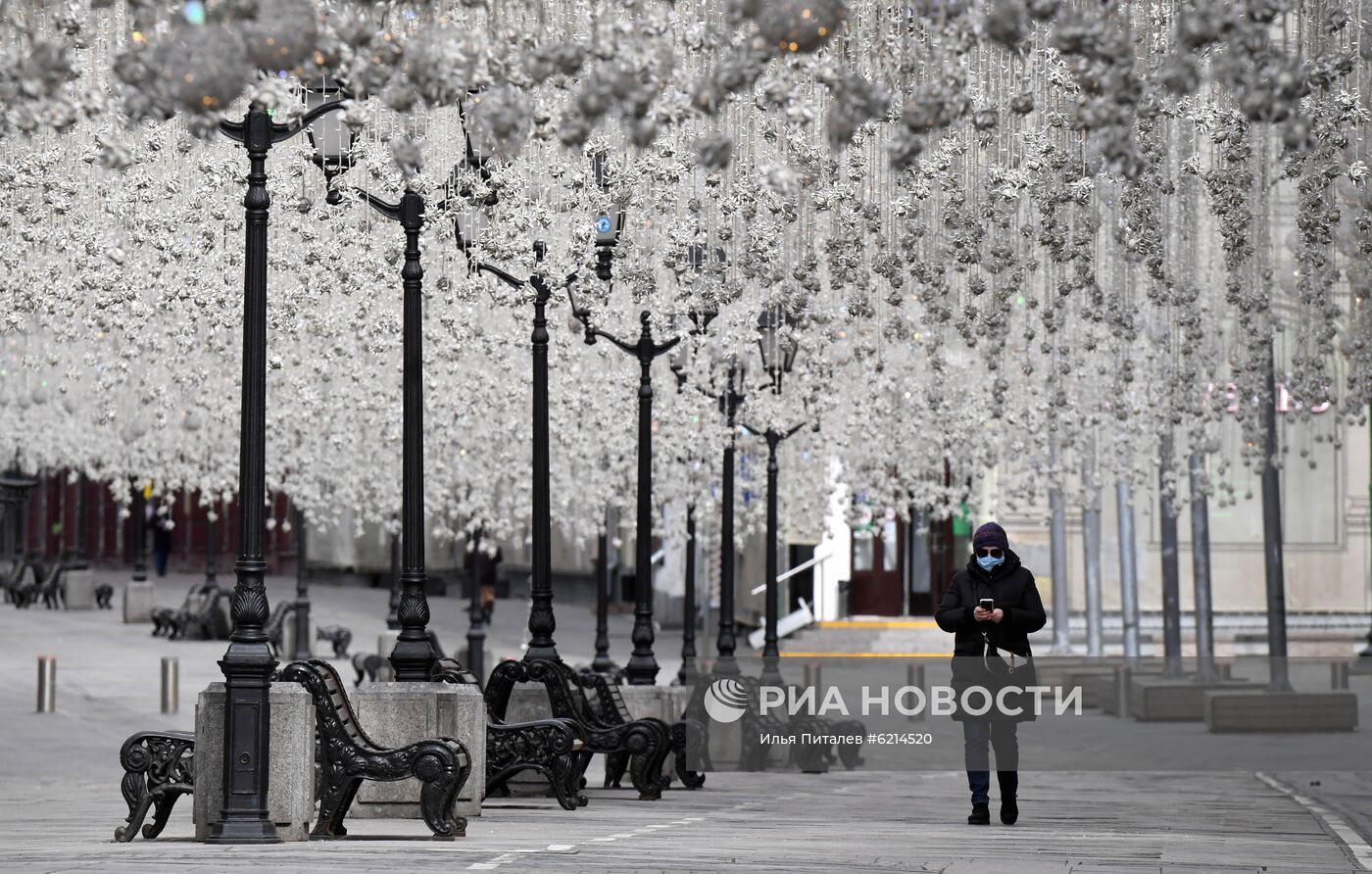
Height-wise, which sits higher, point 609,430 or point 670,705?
point 609,430

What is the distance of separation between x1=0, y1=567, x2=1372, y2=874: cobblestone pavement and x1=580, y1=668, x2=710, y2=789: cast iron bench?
1.08ft

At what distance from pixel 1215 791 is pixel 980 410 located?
14.2 meters

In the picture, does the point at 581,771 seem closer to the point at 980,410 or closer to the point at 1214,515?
the point at 980,410

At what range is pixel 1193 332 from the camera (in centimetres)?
2045

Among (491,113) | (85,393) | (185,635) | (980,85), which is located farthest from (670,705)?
(185,635)

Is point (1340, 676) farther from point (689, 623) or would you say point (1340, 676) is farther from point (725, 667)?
point (725, 667)

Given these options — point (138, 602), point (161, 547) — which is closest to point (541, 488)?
point (138, 602)

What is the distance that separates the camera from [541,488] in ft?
71.5

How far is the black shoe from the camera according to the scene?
1508 cm

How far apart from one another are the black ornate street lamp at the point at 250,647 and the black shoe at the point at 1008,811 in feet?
15.3

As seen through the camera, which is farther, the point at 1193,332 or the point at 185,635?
the point at 185,635

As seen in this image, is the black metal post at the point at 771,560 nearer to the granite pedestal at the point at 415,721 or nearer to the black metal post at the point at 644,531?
the black metal post at the point at 644,531

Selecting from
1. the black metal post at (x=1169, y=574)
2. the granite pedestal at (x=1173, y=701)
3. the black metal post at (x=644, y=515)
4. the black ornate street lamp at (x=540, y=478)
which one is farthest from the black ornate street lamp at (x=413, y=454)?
the black metal post at (x=1169, y=574)

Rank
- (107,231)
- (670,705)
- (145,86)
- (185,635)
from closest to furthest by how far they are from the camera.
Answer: (145,86)
(107,231)
(670,705)
(185,635)
